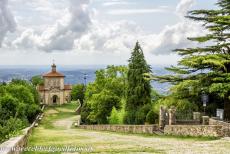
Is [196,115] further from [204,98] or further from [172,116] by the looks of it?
[172,116]

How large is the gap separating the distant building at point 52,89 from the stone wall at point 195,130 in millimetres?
80135

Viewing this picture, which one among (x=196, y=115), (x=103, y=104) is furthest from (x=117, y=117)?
(x=196, y=115)

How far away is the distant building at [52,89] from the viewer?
106500 millimetres

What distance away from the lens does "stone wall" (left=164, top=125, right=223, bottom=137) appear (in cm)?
2403

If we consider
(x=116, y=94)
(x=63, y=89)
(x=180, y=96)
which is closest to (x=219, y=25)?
(x=180, y=96)

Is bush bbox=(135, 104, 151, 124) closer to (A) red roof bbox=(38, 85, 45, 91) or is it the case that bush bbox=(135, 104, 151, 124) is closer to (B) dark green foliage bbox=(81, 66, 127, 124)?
(B) dark green foliage bbox=(81, 66, 127, 124)

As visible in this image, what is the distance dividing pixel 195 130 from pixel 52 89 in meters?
84.2

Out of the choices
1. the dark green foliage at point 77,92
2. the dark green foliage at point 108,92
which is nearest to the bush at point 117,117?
the dark green foliage at point 108,92

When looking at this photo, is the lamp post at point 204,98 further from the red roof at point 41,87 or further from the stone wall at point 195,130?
the red roof at point 41,87

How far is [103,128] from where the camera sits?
42750mm

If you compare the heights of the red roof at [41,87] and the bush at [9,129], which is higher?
the red roof at [41,87]

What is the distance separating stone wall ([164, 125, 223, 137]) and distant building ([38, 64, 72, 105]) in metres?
80.1

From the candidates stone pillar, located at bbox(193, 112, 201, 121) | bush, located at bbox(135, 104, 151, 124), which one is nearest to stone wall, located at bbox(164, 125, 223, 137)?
stone pillar, located at bbox(193, 112, 201, 121)

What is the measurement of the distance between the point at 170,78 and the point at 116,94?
27963mm
